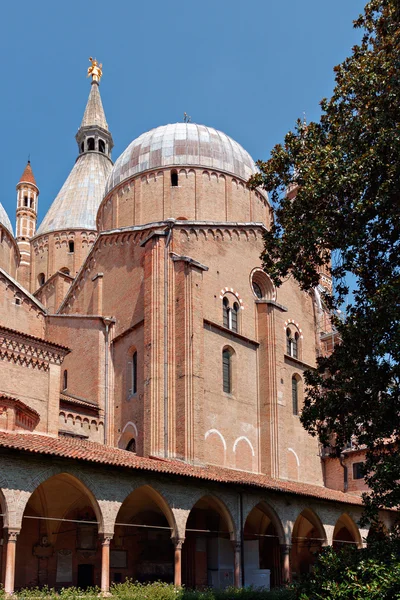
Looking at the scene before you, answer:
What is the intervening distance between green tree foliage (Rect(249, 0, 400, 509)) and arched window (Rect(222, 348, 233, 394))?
443 inches

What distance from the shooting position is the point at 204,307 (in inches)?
1151

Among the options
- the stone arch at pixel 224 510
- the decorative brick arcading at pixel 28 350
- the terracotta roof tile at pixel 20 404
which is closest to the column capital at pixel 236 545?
the stone arch at pixel 224 510

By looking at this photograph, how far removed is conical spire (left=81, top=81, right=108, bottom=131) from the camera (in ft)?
189

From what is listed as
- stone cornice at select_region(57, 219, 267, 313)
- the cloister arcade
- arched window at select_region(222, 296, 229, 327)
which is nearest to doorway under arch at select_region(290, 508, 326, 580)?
Result: the cloister arcade

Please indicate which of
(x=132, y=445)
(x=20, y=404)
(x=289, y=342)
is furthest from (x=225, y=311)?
(x=20, y=404)

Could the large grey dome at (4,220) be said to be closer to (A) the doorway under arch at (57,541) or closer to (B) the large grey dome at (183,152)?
(B) the large grey dome at (183,152)

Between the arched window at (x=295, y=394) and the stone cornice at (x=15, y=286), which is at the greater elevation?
the stone cornice at (x=15, y=286)

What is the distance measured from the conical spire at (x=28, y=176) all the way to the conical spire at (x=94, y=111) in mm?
5202

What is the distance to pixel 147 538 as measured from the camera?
84.4ft

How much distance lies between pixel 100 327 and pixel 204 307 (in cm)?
436

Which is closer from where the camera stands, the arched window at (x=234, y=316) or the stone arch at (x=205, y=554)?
the stone arch at (x=205, y=554)

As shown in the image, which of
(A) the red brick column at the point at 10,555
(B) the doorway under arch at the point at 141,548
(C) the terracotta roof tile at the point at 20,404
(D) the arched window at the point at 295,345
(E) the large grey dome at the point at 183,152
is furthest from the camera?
(E) the large grey dome at the point at 183,152

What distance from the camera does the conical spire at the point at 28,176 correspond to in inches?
2162

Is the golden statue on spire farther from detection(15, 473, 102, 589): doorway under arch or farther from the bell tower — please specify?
detection(15, 473, 102, 589): doorway under arch
